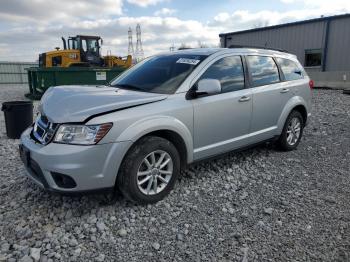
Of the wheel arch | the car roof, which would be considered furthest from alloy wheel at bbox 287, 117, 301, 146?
the wheel arch

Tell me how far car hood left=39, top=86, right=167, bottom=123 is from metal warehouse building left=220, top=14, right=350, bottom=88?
14.1 meters

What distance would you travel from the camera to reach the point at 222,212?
11.2ft

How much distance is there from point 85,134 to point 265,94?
9.22 feet

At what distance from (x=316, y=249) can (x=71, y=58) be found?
1609cm

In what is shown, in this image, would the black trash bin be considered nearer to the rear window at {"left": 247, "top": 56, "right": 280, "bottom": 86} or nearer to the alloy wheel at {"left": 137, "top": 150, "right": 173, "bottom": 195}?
the alloy wheel at {"left": 137, "top": 150, "right": 173, "bottom": 195}

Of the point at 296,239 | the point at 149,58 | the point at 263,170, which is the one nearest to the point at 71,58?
the point at 149,58

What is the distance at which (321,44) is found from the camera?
17891 millimetres

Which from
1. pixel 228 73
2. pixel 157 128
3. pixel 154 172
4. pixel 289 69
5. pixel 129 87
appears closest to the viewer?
pixel 157 128

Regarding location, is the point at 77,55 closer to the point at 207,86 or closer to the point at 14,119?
the point at 14,119

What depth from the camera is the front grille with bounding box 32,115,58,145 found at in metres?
3.14

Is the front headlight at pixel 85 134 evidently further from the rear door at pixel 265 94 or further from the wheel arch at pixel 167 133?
the rear door at pixel 265 94

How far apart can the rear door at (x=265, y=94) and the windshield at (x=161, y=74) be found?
1.00 metres

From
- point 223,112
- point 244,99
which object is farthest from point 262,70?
point 223,112

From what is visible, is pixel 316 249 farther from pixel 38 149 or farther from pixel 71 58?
pixel 71 58
